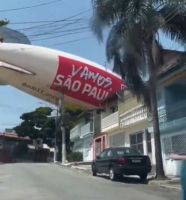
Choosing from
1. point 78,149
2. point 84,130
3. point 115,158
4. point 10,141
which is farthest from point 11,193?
point 10,141

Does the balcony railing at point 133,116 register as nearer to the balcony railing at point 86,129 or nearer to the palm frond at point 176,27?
the palm frond at point 176,27

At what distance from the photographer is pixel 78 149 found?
230 ft

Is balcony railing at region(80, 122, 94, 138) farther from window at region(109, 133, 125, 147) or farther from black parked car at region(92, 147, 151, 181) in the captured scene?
black parked car at region(92, 147, 151, 181)

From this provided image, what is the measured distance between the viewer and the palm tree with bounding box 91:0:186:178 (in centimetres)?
2220

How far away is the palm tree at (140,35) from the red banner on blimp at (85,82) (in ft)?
92.9

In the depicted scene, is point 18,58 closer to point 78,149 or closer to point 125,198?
point 78,149

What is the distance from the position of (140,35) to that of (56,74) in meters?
31.3

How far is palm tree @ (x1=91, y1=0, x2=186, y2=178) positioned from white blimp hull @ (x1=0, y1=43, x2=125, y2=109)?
2663cm

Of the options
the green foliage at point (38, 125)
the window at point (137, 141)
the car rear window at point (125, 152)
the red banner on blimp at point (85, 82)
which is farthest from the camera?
the green foliage at point (38, 125)

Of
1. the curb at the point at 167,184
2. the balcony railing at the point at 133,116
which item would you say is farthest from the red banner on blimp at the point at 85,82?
the curb at the point at 167,184

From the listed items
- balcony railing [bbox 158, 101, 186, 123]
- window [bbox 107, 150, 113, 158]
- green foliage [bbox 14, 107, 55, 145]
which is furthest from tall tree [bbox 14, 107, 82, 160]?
window [bbox 107, 150, 113, 158]

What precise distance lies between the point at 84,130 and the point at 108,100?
1093 cm

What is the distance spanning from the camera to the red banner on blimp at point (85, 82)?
5400cm

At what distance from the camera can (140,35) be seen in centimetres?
2331
